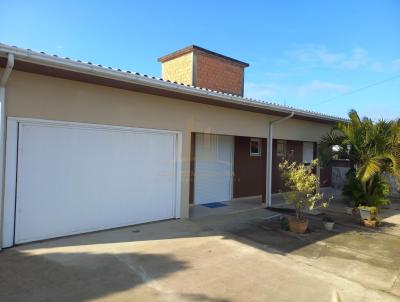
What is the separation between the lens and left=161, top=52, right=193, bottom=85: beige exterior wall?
519 inches

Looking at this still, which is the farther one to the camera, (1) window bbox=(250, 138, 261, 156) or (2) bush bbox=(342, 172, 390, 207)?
(1) window bbox=(250, 138, 261, 156)

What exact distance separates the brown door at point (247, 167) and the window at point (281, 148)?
3.38 ft

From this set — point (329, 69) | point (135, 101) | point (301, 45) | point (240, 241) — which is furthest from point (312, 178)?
point (329, 69)

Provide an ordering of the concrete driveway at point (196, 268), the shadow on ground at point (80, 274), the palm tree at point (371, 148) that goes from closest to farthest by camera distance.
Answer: the shadow on ground at point (80, 274)
the concrete driveway at point (196, 268)
the palm tree at point (371, 148)

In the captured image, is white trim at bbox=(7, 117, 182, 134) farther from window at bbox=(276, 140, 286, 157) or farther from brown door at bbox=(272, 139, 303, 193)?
window at bbox=(276, 140, 286, 157)

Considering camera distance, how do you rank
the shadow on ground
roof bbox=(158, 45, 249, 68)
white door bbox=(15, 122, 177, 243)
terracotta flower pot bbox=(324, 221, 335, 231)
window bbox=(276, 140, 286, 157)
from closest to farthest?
the shadow on ground
white door bbox=(15, 122, 177, 243)
terracotta flower pot bbox=(324, 221, 335, 231)
window bbox=(276, 140, 286, 157)
roof bbox=(158, 45, 249, 68)

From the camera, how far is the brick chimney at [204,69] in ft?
43.2

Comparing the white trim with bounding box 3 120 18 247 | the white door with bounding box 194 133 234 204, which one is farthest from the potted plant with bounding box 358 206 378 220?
the white trim with bounding box 3 120 18 247

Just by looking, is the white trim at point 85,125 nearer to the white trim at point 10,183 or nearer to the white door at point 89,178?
the white door at point 89,178

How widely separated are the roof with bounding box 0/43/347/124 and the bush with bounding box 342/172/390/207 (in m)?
3.51

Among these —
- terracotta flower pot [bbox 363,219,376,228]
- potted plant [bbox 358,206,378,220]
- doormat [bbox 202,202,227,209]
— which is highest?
potted plant [bbox 358,206,378,220]

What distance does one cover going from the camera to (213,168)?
10.2 metres

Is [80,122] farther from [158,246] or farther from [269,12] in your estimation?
[269,12]

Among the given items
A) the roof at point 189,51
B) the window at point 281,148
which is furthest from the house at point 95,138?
the roof at point 189,51
